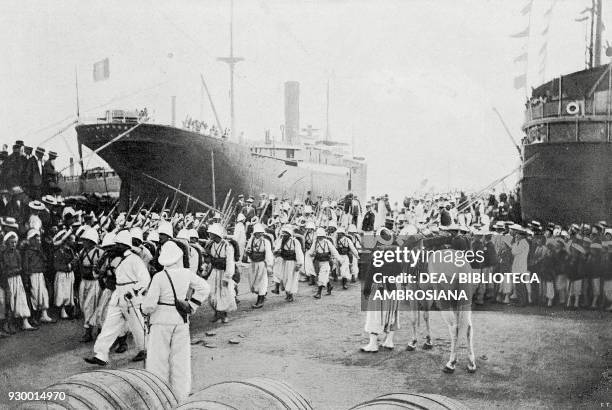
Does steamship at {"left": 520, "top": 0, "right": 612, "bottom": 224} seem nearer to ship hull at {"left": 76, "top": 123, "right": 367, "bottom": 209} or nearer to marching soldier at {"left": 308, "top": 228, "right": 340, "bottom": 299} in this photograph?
marching soldier at {"left": 308, "top": 228, "right": 340, "bottom": 299}

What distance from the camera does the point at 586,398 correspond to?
4.44 meters

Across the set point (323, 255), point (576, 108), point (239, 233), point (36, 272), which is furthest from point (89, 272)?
point (576, 108)

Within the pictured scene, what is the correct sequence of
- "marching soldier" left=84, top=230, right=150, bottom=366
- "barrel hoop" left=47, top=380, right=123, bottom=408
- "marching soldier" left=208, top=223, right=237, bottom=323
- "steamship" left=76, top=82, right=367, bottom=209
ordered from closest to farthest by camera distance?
"barrel hoop" left=47, top=380, right=123, bottom=408 → "marching soldier" left=84, top=230, right=150, bottom=366 → "marching soldier" left=208, top=223, right=237, bottom=323 → "steamship" left=76, top=82, right=367, bottom=209

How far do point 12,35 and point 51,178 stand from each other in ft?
6.86

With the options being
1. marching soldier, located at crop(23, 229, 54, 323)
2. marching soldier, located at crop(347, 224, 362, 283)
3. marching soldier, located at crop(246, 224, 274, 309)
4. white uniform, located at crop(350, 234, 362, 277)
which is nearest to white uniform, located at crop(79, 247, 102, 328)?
marching soldier, located at crop(23, 229, 54, 323)

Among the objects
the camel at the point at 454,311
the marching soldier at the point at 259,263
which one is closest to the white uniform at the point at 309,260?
the marching soldier at the point at 259,263

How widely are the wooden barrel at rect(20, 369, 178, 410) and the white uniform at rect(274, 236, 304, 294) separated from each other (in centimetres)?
467

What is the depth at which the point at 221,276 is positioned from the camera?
7203 mm

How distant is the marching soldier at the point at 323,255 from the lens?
829 centimetres

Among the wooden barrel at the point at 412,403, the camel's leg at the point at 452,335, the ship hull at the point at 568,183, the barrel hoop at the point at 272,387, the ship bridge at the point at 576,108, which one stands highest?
the ship bridge at the point at 576,108

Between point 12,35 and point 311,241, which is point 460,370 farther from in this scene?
point 12,35

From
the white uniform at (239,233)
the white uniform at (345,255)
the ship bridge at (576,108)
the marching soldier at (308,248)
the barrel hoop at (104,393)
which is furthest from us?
the marching soldier at (308,248)

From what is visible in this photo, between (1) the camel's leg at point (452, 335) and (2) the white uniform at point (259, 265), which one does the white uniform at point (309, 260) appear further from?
(1) the camel's leg at point (452, 335)

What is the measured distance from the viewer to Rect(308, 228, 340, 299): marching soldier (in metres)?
8.29
